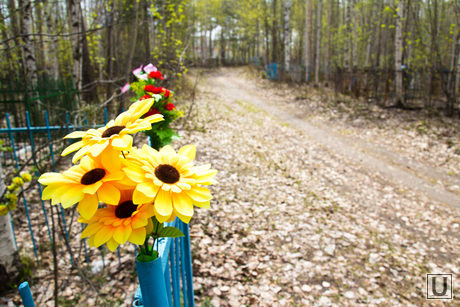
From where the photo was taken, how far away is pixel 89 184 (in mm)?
752

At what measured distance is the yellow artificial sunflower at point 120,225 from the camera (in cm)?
75

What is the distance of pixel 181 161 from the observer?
895 mm

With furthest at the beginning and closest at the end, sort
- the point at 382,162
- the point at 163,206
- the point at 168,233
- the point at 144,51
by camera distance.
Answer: the point at 144,51, the point at 382,162, the point at 168,233, the point at 163,206

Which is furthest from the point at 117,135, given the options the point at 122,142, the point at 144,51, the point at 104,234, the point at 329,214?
the point at 144,51

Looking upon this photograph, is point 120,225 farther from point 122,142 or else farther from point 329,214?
point 329,214

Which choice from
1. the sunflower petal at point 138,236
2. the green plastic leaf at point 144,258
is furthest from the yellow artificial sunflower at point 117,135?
the green plastic leaf at point 144,258

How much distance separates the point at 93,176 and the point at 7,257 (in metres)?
3.21

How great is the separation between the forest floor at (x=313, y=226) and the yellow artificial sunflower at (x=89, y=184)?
2891 millimetres

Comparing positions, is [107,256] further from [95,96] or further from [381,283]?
[95,96]

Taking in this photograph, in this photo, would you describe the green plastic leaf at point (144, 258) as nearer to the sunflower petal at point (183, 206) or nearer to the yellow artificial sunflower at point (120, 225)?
the yellow artificial sunflower at point (120, 225)

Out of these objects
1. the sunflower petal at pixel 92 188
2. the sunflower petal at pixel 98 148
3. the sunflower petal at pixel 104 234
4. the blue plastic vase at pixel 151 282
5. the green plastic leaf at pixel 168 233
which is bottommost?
the blue plastic vase at pixel 151 282

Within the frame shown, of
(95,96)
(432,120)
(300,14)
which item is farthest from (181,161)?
(300,14)

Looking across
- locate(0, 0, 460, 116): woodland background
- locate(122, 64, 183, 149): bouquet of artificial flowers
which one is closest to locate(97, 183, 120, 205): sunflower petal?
locate(122, 64, 183, 149): bouquet of artificial flowers

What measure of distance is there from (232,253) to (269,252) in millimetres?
502
